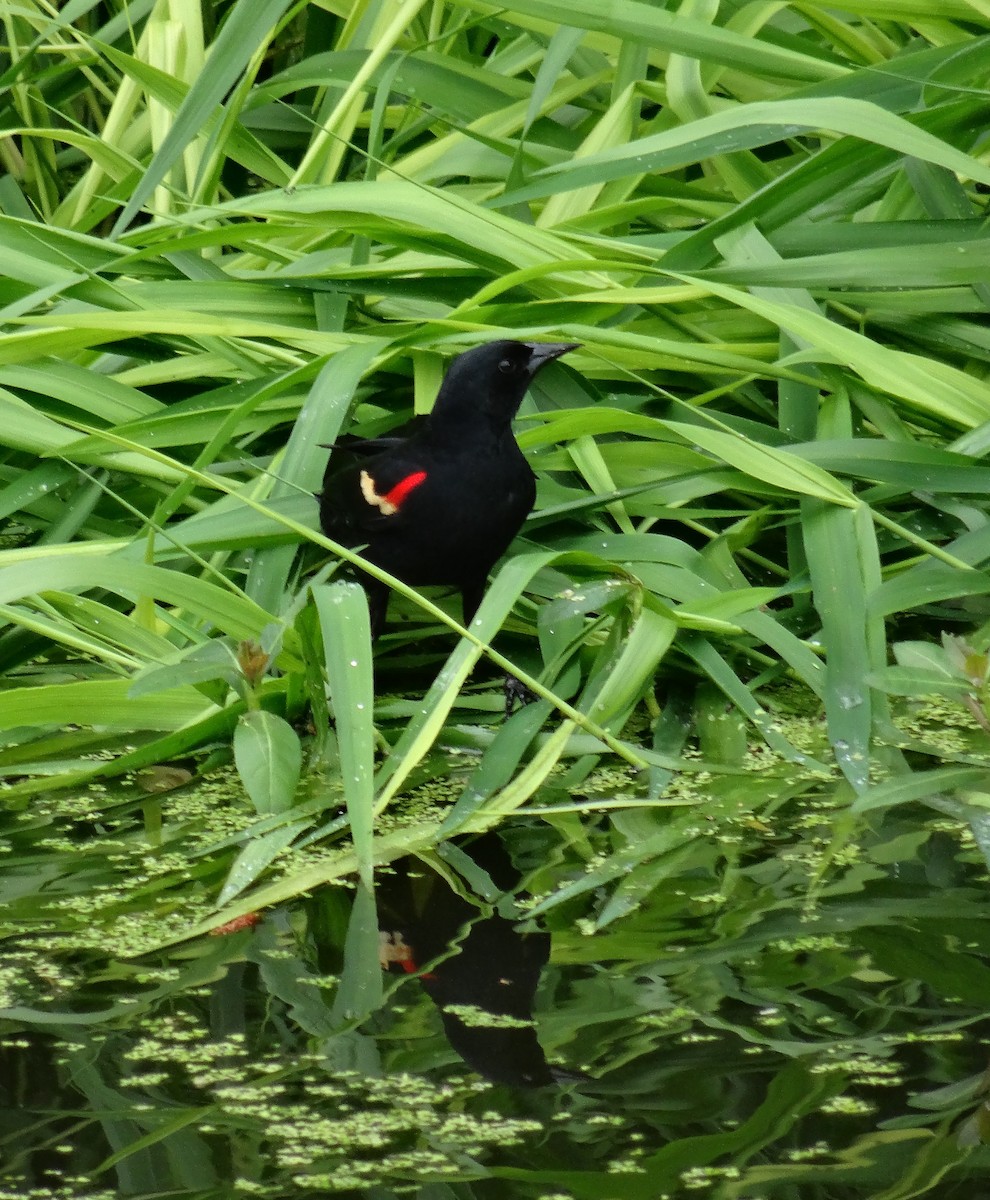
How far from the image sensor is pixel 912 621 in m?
A: 2.67

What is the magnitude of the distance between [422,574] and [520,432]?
445 millimetres

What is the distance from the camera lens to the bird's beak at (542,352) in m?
2.55

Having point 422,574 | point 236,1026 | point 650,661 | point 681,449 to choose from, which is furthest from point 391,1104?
point 681,449

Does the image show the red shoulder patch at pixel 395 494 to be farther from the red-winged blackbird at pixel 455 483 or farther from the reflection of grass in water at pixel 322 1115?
the reflection of grass in water at pixel 322 1115

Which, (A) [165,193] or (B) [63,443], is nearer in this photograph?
(B) [63,443]

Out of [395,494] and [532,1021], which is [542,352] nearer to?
[395,494]

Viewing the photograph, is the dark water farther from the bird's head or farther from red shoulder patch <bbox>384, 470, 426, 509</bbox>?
the bird's head

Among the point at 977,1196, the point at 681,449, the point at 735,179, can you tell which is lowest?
the point at 977,1196

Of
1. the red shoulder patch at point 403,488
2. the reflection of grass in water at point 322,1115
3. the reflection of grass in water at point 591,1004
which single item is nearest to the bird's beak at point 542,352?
the red shoulder patch at point 403,488

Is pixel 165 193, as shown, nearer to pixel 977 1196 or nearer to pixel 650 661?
pixel 650 661

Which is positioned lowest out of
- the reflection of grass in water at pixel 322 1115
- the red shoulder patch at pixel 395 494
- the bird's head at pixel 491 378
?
the reflection of grass in water at pixel 322 1115

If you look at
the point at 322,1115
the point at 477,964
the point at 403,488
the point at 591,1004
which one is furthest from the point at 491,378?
the point at 322,1115

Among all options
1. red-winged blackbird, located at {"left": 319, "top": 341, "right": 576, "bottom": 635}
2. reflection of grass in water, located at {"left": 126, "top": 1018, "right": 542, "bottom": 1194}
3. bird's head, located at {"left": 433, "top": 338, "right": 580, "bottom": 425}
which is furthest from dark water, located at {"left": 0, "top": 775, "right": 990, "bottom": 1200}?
bird's head, located at {"left": 433, "top": 338, "right": 580, "bottom": 425}

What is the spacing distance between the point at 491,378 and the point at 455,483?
201 mm
